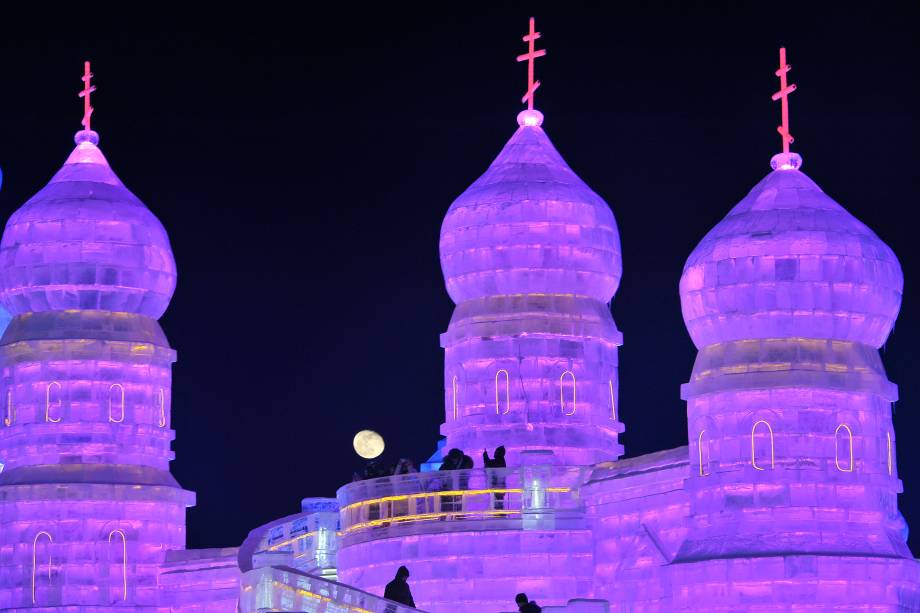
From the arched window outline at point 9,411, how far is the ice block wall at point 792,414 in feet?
54.2

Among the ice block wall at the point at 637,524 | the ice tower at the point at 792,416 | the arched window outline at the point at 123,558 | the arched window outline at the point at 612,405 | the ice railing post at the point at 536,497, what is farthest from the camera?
the arched window outline at the point at 123,558

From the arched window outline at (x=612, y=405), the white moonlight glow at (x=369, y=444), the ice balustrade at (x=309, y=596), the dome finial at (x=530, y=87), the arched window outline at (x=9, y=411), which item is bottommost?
the ice balustrade at (x=309, y=596)

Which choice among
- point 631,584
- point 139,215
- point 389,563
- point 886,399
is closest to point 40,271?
point 139,215

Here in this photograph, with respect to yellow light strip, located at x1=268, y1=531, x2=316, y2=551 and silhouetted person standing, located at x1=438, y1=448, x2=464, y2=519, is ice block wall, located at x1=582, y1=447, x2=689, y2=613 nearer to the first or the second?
silhouetted person standing, located at x1=438, y1=448, x2=464, y2=519

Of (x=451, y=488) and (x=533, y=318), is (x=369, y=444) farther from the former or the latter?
(x=451, y=488)

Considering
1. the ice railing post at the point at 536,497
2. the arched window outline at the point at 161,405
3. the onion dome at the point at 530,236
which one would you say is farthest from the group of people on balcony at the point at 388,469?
the arched window outline at the point at 161,405

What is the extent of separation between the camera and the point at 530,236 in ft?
189

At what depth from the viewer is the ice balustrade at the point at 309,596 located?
154 ft

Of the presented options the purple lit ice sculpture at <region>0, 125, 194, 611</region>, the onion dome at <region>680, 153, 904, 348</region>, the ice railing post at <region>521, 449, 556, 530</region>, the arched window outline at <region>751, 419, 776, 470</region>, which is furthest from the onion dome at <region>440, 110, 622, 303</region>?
the arched window outline at <region>751, 419, 776, 470</region>

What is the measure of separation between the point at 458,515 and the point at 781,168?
9.26m

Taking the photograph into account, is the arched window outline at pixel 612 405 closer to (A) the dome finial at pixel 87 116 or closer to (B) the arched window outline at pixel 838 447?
(B) the arched window outline at pixel 838 447

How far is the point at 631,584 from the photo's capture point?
175 feet

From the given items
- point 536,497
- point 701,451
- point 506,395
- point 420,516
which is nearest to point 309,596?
point 420,516

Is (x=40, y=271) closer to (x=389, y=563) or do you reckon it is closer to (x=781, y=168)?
(x=389, y=563)
